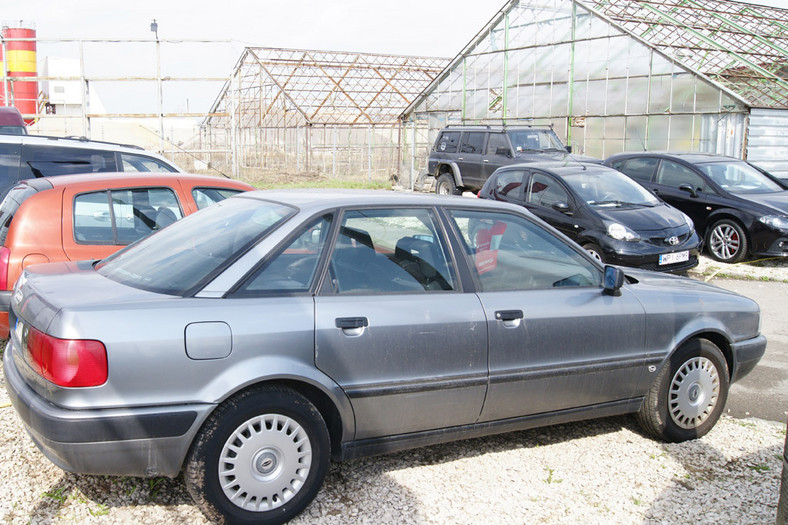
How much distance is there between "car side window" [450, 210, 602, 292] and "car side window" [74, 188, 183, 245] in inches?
118

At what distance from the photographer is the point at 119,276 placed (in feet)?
12.6

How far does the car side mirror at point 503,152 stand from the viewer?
17047 mm

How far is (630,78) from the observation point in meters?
20.6

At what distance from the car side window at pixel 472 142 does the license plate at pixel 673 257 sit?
28.4ft

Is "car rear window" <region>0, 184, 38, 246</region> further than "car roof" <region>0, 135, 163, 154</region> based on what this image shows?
No

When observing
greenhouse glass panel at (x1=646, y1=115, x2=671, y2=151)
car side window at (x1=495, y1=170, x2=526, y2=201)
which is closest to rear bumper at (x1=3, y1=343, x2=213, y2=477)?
car side window at (x1=495, y1=170, x2=526, y2=201)

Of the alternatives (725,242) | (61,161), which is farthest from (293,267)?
(725,242)

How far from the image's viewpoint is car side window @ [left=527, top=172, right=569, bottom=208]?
34.6 ft

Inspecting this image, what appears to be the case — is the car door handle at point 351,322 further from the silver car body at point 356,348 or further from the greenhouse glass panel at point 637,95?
the greenhouse glass panel at point 637,95

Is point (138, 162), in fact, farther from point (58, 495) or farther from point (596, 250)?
point (596, 250)

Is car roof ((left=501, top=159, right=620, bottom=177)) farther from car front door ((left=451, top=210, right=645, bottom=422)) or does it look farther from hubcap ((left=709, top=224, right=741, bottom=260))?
car front door ((left=451, top=210, right=645, bottom=422))

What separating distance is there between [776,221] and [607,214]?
10.1 feet

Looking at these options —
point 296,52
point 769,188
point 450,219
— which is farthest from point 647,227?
point 296,52

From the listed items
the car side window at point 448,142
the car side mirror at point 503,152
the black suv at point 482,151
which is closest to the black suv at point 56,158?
the black suv at point 482,151
